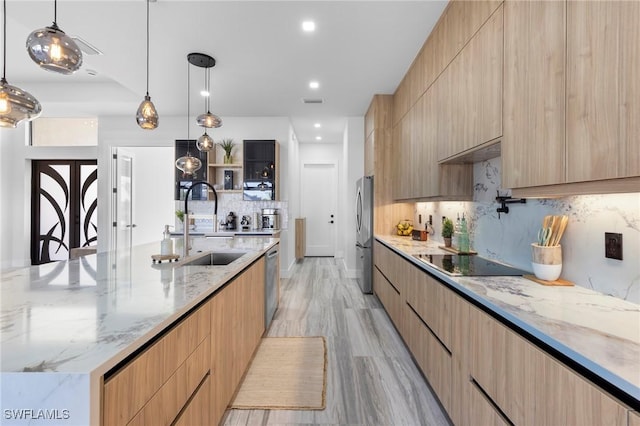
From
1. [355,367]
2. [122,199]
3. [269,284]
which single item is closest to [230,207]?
[122,199]

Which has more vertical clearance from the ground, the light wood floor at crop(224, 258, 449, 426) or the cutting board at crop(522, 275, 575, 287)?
the cutting board at crop(522, 275, 575, 287)

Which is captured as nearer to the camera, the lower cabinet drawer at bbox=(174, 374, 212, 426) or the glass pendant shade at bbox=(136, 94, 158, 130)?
the lower cabinet drawer at bbox=(174, 374, 212, 426)

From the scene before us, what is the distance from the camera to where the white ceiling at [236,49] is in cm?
246

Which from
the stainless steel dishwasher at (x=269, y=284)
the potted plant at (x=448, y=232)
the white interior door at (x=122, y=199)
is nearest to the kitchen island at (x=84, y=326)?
the stainless steel dishwasher at (x=269, y=284)

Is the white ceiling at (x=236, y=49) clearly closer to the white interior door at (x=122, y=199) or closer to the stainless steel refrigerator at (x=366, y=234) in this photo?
the white interior door at (x=122, y=199)

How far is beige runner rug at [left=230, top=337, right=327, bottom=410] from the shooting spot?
1915 mm

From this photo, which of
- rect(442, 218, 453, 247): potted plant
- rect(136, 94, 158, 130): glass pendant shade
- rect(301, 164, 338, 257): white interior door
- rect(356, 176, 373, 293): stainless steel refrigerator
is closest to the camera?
rect(136, 94, 158, 130): glass pendant shade

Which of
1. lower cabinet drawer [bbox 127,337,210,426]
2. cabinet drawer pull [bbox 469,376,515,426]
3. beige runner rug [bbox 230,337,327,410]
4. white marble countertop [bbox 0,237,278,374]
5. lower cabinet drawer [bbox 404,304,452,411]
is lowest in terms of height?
beige runner rug [bbox 230,337,327,410]

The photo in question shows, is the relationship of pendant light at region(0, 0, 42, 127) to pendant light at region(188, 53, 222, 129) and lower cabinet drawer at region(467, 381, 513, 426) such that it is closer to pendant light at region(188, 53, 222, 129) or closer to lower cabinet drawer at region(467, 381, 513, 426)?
pendant light at region(188, 53, 222, 129)

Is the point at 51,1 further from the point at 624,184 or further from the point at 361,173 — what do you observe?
the point at 361,173

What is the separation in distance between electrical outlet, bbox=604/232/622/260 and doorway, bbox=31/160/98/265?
24.1 ft

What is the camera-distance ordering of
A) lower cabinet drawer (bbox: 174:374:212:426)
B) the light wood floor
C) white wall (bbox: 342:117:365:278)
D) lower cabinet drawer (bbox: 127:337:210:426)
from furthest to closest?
white wall (bbox: 342:117:365:278)
the light wood floor
lower cabinet drawer (bbox: 174:374:212:426)
lower cabinet drawer (bbox: 127:337:210:426)

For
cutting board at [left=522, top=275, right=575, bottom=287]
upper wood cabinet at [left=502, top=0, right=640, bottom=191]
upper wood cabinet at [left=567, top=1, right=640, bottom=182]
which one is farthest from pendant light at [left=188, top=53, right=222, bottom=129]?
cutting board at [left=522, top=275, right=575, bottom=287]

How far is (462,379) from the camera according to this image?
59.2 inches
